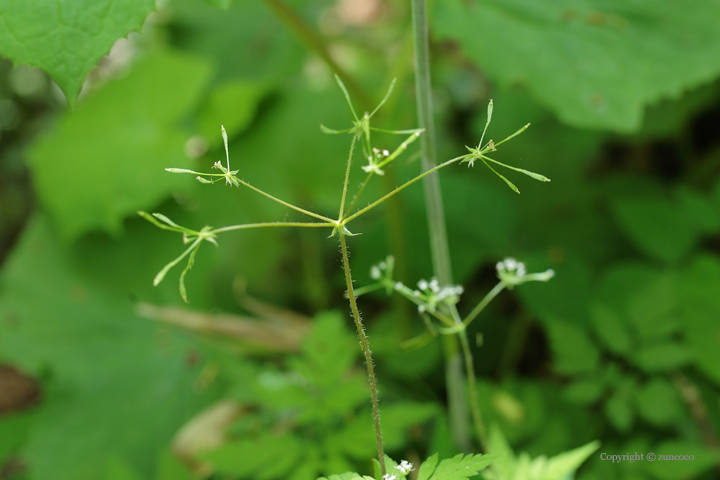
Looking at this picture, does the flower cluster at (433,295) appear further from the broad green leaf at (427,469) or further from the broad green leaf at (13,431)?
the broad green leaf at (13,431)

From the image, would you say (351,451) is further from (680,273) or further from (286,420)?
(680,273)

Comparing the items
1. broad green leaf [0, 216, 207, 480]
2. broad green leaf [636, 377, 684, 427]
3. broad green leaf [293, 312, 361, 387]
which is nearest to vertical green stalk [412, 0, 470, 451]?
broad green leaf [293, 312, 361, 387]

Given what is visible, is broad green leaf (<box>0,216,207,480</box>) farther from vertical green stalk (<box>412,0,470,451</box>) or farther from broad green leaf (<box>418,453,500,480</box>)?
broad green leaf (<box>418,453,500,480</box>)

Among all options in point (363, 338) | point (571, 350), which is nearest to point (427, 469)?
point (363, 338)

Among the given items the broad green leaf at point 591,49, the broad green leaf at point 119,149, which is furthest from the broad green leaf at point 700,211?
the broad green leaf at point 119,149

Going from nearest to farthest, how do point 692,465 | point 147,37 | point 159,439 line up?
point 692,465, point 159,439, point 147,37

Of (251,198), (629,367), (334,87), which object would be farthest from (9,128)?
(629,367)
